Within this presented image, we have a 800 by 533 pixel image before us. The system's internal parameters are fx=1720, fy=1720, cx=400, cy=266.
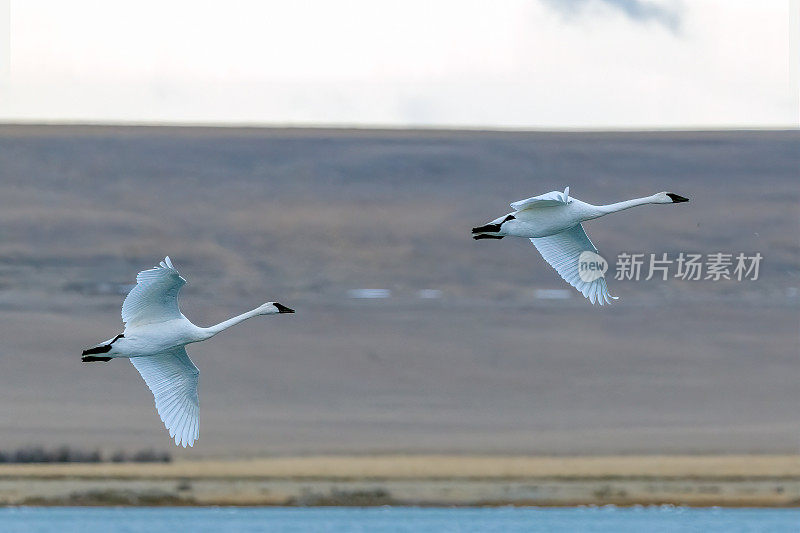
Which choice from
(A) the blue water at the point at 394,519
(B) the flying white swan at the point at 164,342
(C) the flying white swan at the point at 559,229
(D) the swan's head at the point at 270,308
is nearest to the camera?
(B) the flying white swan at the point at 164,342

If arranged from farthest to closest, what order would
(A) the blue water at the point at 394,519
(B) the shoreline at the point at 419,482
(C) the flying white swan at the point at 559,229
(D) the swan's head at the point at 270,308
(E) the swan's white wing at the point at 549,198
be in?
(B) the shoreline at the point at 419,482
(A) the blue water at the point at 394,519
(C) the flying white swan at the point at 559,229
(D) the swan's head at the point at 270,308
(E) the swan's white wing at the point at 549,198

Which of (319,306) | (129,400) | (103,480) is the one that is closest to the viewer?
(103,480)

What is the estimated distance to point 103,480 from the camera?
43531 mm

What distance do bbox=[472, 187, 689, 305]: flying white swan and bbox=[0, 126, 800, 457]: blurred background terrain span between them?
3120 centimetres

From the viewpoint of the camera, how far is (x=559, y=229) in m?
15.3

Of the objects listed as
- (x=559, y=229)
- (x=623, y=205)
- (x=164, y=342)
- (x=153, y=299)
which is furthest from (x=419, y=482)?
(x=153, y=299)

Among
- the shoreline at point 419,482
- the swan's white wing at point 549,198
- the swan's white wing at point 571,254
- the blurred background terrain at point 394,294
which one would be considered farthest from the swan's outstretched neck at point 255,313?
the blurred background terrain at point 394,294

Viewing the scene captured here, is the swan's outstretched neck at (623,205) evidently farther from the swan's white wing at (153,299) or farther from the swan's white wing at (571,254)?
the swan's white wing at (153,299)

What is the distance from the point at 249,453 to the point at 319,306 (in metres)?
8.08

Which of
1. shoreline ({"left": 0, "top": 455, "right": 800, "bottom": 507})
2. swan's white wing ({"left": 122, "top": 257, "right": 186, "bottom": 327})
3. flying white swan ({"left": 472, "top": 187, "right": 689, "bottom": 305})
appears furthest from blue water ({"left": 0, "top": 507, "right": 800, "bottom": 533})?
swan's white wing ({"left": 122, "top": 257, "right": 186, "bottom": 327})

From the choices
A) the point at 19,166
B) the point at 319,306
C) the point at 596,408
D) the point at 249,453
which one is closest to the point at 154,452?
the point at 249,453

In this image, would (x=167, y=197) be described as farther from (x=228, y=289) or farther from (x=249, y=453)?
(x=249, y=453)

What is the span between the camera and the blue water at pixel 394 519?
1300 inches

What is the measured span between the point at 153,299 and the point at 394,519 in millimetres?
23186
